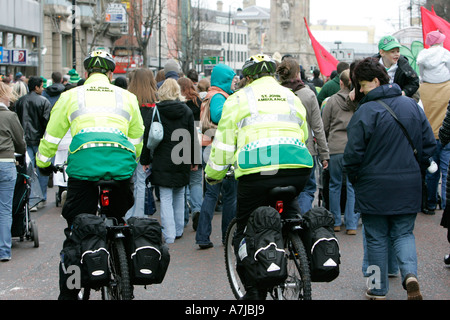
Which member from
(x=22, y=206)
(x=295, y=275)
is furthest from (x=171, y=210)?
(x=295, y=275)

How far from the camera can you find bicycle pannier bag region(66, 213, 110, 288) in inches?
195

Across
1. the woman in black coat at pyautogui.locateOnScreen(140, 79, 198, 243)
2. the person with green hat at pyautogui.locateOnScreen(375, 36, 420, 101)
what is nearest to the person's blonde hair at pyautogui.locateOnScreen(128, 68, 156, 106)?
the woman in black coat at pyautogui.locateOnScreen(140, 79, 198, 243)

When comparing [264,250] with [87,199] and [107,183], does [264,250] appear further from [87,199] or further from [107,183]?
[87,199]

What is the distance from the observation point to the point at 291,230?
533cm

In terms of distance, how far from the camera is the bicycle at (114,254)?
198 inches

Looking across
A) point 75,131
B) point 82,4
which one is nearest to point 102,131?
point 75,131

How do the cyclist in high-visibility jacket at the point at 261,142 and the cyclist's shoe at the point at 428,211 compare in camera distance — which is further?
the cyclist's shoe at the point at 428,211

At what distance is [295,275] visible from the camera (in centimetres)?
523

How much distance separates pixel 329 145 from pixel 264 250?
16.0 feet

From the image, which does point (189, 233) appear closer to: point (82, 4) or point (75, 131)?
point (75, 131)

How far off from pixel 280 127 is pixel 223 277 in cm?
256

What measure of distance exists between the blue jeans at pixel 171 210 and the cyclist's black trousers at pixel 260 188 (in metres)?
3.66

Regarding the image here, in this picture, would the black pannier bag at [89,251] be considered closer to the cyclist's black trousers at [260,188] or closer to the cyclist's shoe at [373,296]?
the cyclist's black trousers at [260,188]

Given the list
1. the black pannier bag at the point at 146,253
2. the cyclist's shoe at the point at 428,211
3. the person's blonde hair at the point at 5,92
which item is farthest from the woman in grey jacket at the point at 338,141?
the black pannier bag at the point at 146,253
